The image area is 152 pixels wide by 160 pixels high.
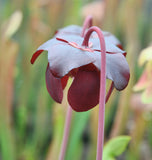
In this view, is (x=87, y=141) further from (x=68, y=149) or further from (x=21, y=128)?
(x=68, y=149)

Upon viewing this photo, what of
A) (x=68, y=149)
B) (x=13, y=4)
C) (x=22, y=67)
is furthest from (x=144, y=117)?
(x=13, y=4)

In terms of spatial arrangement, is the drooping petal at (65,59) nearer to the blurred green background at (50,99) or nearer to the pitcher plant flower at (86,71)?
the pitcher plant flower at (86,71)

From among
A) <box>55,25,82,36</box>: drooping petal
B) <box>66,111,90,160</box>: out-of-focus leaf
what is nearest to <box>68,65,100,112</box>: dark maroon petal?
<box>55,25,82,36</box>: drooping petal

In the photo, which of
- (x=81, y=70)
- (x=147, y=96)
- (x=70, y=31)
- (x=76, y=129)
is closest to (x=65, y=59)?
(x=81, y=70)

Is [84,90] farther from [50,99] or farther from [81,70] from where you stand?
[50,99]

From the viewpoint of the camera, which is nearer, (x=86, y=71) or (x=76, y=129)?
(x=86, y=71)

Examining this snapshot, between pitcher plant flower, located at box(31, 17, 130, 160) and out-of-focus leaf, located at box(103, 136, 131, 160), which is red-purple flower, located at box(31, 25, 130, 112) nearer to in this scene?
pitcher plant flower, located at box(31, 17, 130, 160)
